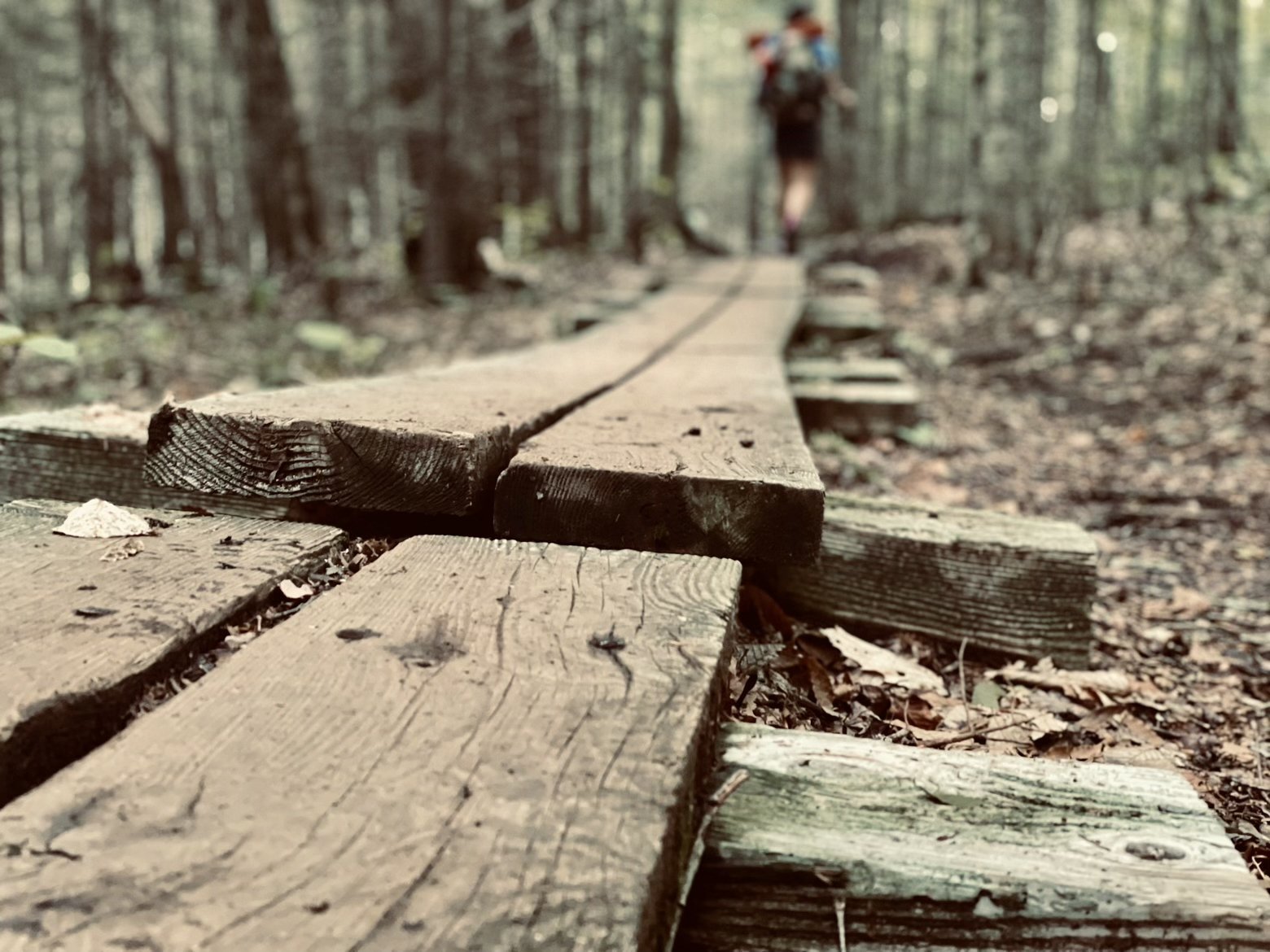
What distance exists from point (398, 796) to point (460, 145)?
29.0ft

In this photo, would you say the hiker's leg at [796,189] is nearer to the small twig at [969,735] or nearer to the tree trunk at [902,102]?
the small twig at [969,735]

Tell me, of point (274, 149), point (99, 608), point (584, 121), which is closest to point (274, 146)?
point (274, 149)

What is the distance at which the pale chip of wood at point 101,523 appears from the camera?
62.0 inches

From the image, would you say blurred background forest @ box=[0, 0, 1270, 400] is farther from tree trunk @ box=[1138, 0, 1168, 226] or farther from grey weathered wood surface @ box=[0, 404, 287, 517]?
grey weathered wood surface @ box=[0, 404, 287, 517]

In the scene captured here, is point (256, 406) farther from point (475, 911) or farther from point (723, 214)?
point (723, 214)

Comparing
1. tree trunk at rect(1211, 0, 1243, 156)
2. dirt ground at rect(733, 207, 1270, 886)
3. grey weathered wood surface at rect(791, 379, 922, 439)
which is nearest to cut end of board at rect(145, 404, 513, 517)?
dirt ground at rect(733, 207, 1270, 886)

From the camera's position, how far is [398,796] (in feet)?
3.02

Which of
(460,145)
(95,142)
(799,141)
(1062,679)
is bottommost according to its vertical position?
(1062,679)

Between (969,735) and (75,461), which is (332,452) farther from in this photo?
(969,735)

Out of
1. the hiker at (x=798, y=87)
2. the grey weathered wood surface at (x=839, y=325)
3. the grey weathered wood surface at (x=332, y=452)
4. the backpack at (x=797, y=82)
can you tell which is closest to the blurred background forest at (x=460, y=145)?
the grey weathered wood surface at (x=332, y=452)

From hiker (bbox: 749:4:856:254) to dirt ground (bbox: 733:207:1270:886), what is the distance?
6.56ft

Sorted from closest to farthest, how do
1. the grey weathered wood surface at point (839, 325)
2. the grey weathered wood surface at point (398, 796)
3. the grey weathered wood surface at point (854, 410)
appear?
the grey weathered wood surface at point (398, 796)
the grey weathered wood surface at point (854, 410)
the grey weathered wood surface at point (839, 325)

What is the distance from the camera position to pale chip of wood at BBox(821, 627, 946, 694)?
1916 mm

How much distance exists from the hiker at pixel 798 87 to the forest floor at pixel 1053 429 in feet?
4.61
